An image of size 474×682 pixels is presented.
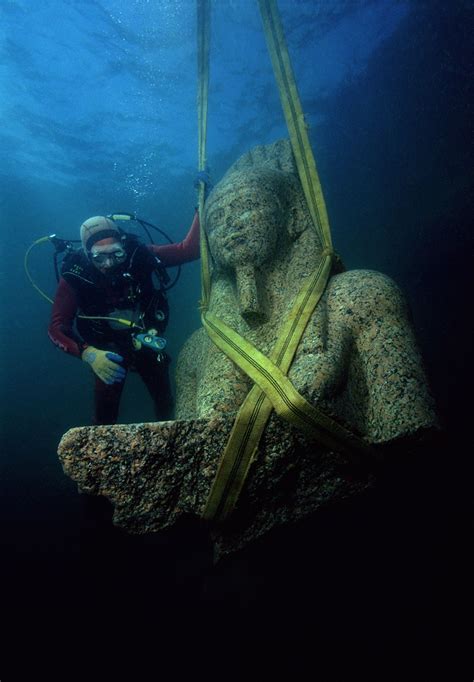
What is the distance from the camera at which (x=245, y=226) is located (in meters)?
2.83

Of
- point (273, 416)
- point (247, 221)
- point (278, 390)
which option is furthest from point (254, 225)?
point (273, 416)

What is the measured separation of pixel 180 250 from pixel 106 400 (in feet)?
8.46

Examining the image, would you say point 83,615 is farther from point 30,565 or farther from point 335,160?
point 335,160

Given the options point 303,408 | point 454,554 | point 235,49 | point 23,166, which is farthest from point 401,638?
point 23,166

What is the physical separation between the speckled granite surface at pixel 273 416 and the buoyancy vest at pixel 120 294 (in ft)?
6.55

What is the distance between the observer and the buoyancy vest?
14.8ft

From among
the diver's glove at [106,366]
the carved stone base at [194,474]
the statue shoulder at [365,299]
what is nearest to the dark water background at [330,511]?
the carved stone base at [194,474]

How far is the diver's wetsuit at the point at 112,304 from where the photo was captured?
176 inches

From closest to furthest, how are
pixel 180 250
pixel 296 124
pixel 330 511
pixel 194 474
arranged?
pixel 194 474 → pixel 330 511 → pixel 296 124 → pixel 180 250

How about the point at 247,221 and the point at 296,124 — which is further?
the point at 296,124

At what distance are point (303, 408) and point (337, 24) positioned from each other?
1958cm

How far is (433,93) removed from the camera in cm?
1497

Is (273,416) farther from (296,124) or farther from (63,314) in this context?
(63,314)

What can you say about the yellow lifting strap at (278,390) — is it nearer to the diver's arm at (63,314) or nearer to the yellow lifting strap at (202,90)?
the yellow lifting strap at (202,90)
